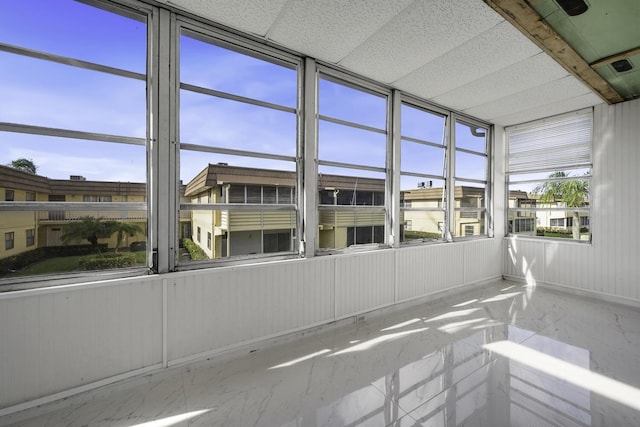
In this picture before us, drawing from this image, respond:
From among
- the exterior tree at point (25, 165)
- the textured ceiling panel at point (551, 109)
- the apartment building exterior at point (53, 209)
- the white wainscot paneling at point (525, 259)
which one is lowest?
the white wainscot paneling at point (525, 259)

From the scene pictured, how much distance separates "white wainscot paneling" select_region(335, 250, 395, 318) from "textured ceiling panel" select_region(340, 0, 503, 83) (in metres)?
2.20

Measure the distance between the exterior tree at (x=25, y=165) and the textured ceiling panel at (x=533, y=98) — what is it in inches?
204

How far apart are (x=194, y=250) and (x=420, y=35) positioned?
284cm

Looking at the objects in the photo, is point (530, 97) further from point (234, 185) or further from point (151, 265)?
point (151, 265)

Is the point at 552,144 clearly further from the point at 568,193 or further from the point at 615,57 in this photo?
the point at 615,57

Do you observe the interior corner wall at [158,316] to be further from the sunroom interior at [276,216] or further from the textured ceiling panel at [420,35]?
the textured ceiling panel at [420,35]

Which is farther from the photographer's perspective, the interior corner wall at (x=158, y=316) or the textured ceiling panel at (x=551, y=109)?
the textured ceiling panel at (x=551, y=109)

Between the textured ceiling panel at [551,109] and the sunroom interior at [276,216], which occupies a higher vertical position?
the textured ceiling panel at [551,109]

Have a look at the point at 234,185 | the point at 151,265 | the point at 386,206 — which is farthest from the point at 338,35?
the point at 151,265

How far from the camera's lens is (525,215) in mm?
4973

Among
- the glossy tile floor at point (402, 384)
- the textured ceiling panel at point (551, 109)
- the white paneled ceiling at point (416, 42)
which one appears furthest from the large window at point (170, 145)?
the textured ceiling panel at point (551, 109)

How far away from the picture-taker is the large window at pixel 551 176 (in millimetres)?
4258

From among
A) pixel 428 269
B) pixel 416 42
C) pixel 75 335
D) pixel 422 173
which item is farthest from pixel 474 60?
pixel 75 335

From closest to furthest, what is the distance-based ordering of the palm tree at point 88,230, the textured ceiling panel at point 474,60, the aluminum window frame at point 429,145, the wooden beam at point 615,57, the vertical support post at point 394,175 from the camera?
the palm tree at point 88,230 → the textured ceiling panel at point 474,60 → the wooden beam at point 615,57 → the vertical support post at point 394,175 → the aluminum window frame at point 429,145
